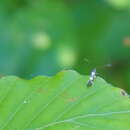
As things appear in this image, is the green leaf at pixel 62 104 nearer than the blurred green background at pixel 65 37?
Yes

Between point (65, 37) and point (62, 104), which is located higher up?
point (62, 104)

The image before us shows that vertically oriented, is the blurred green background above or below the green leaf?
below

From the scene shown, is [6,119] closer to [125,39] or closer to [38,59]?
[38,59]

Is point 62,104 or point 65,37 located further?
point 65,37

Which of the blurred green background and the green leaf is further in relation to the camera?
the blurred green background
